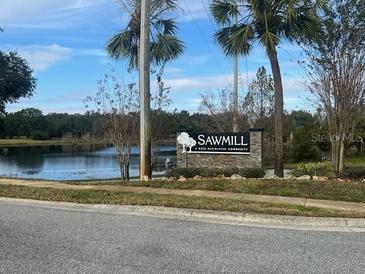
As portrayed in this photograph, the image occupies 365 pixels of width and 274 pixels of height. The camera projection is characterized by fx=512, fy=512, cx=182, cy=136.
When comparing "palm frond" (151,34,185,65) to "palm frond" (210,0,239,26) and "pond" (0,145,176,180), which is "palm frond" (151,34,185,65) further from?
"pond" (0,145,176,180)

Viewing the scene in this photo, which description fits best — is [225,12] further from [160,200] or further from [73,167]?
[73,167]

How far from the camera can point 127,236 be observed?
766 cm

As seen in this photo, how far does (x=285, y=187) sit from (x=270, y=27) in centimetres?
765

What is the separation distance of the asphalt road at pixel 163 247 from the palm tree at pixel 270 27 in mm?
10278

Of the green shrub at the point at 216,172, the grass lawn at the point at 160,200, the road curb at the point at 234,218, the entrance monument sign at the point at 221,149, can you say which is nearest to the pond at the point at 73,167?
the entrance monument sign at the point at 221,149

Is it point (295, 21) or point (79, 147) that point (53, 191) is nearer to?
point (295, 21)

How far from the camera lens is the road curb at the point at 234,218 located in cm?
882

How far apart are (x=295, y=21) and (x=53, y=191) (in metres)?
10.2

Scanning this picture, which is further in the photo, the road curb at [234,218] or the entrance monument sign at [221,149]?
the entrance monument sign at [221,149]

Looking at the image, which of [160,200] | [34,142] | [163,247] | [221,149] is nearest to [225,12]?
[221,149]

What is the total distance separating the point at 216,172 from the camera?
725 inches

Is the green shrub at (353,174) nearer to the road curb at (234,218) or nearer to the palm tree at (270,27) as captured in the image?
the palm tree at (270,27)

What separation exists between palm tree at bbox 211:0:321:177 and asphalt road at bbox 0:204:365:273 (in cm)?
1028

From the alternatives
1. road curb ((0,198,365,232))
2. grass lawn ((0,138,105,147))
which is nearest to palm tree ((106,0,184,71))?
road curb ((0,198,365,232))
